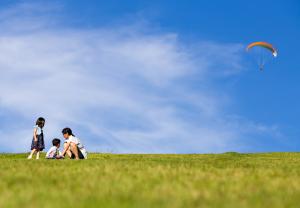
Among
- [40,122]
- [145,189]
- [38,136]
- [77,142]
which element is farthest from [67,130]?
[145,189]

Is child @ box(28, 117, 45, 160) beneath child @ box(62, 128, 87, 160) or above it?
above

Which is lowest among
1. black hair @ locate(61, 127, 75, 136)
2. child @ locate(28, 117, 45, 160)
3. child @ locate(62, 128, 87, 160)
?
child @ locate(62, 128, 87, 160)

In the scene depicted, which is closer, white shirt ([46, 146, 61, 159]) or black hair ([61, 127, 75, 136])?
black hair ([61, 127, 75, 136])

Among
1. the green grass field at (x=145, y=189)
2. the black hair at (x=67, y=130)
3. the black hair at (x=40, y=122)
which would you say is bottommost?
the green grass field at (x=145, y=189)

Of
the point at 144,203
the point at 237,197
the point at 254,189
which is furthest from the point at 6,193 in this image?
the point at 254,189

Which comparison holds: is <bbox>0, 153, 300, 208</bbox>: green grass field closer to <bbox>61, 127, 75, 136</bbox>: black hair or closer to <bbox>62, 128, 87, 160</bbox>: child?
<bbox>62, 128, 87, 160</bbox>: child

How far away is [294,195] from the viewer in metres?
9.72

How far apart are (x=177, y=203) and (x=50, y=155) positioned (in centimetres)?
2163

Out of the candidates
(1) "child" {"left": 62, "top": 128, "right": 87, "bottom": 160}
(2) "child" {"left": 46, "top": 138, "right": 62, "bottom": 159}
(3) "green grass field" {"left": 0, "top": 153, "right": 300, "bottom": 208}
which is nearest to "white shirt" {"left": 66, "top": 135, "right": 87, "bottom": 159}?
(1) "child" {"left": 62, "top": 128, "right": 87, "bottom": 160}

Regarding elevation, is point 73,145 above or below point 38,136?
below

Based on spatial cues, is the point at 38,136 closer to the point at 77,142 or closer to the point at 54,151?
the point at 54,151

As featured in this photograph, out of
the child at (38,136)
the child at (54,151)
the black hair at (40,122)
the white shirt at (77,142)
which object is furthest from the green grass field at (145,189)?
the child at (38,136)

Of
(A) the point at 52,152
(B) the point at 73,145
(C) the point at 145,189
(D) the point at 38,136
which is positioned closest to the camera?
(C) the point at 145,189

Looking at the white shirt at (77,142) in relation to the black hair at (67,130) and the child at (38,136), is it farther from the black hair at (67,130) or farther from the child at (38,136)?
the child at (38,136)
